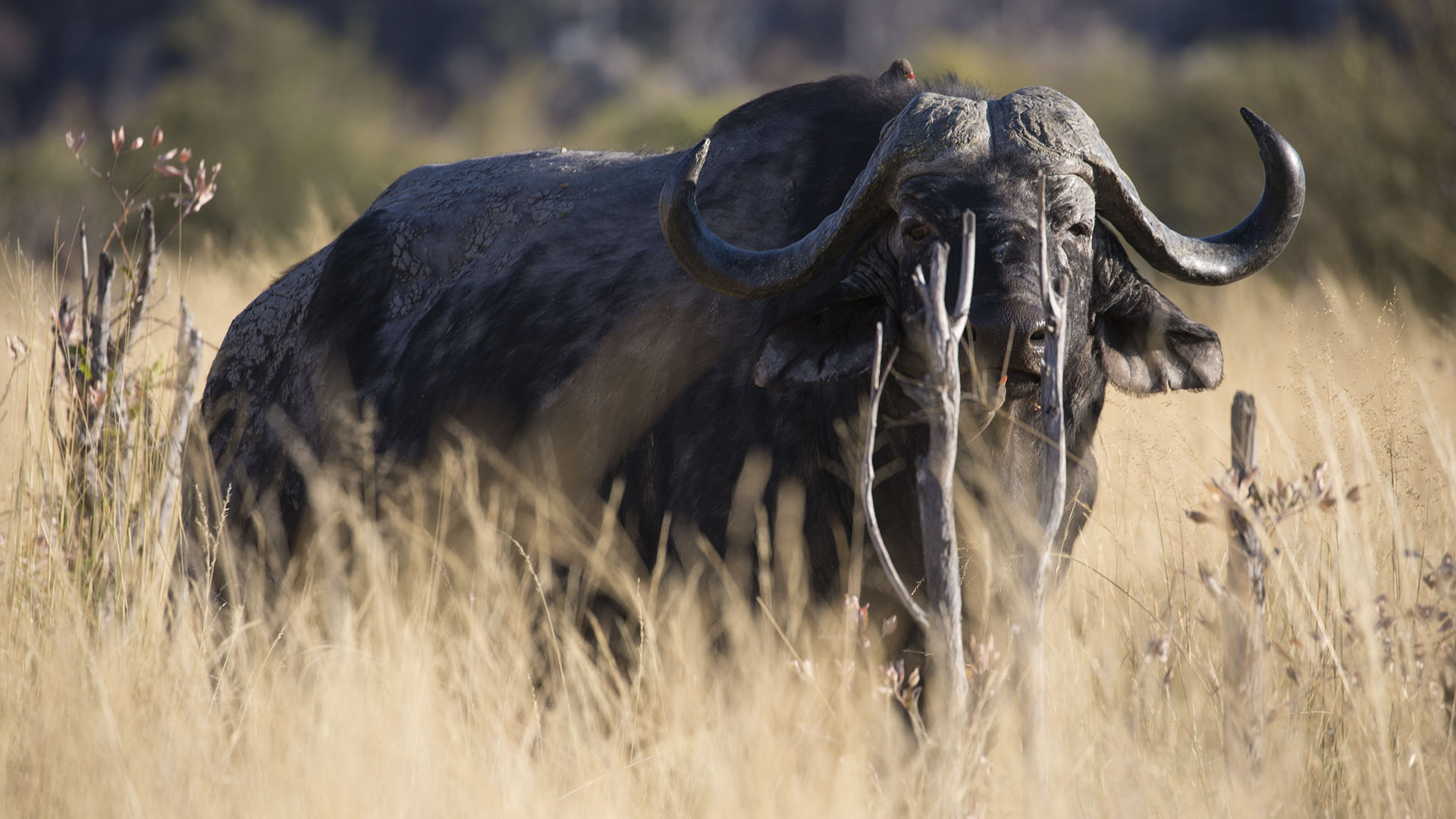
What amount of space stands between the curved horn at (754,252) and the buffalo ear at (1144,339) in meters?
0.66

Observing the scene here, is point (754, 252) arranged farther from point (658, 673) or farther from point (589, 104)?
point (589, 104)

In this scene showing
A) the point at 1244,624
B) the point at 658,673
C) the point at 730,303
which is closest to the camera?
the point at 1244,624

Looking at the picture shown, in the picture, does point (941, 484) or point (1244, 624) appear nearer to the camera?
point (941, 484)

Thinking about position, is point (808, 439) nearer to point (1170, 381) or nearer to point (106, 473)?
point (1170, 381)

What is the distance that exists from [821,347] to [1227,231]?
1.10 meters

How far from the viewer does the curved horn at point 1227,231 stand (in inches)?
121

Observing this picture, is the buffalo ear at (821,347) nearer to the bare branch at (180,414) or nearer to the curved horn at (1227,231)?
the curved horn at (1227,231)

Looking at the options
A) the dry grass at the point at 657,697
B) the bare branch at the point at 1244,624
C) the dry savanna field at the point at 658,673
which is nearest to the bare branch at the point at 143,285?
the dry savanna field at the point at 658,673

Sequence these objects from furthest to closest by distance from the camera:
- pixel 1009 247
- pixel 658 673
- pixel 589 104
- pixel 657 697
Answer: pixel 589 104 → pixel 657 697 → pixel 658 673 → pixel 1009 247

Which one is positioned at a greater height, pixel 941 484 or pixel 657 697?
pixel 941 484

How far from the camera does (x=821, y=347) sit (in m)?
3.09

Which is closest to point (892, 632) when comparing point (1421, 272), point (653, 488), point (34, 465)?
point (653, 488)

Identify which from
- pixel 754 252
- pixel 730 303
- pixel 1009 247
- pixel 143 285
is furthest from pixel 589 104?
pixel 1009 247

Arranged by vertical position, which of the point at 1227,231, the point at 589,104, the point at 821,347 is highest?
the point at 589,104
